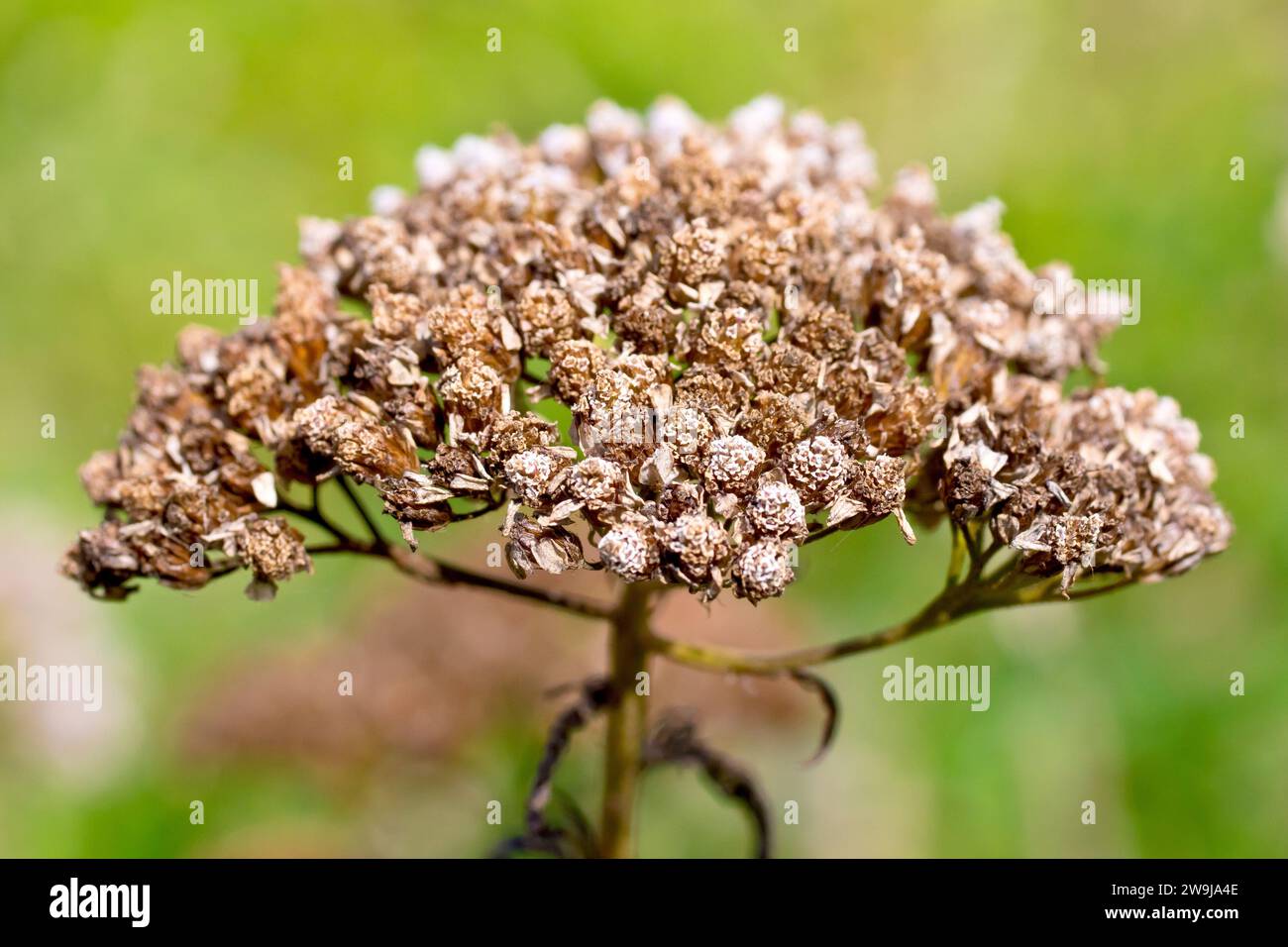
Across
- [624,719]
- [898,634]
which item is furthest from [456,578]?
[898,634]

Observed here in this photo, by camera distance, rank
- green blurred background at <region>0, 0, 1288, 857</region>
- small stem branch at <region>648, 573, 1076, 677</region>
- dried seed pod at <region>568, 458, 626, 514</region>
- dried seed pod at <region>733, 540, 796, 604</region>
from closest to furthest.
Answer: dried seed pod at <region>733, 540, 796, 604</region> → dried seed pod at <region>568, 458, 626, 514</region> → small stem branch at <region>648, 573, 1076, 677</region> → green blurred background at <region>0, 0, 1288, 857</region>

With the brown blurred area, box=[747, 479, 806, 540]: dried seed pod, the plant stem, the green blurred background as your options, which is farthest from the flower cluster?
the green blurred background

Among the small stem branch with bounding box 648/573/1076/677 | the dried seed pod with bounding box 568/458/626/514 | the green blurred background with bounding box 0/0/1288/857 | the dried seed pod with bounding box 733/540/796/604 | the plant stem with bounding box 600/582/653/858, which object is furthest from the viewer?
the green blurred background with bounding box 0/0/1288/857

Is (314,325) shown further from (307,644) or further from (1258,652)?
(1258,652)

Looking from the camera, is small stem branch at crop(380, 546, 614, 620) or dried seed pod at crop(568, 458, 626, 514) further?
small stem branch at crop(380, 546, 614, 620)

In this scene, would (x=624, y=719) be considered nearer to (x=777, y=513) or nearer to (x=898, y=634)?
(x=898, y=634)

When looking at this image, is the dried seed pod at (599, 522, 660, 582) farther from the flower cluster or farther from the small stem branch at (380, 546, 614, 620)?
the small stem branch at (380, 546, 614, 620)

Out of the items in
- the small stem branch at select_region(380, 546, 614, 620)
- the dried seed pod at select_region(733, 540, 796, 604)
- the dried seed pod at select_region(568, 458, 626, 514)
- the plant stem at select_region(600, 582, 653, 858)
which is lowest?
the plant stem at select_region(600, 582, 653, 858)
